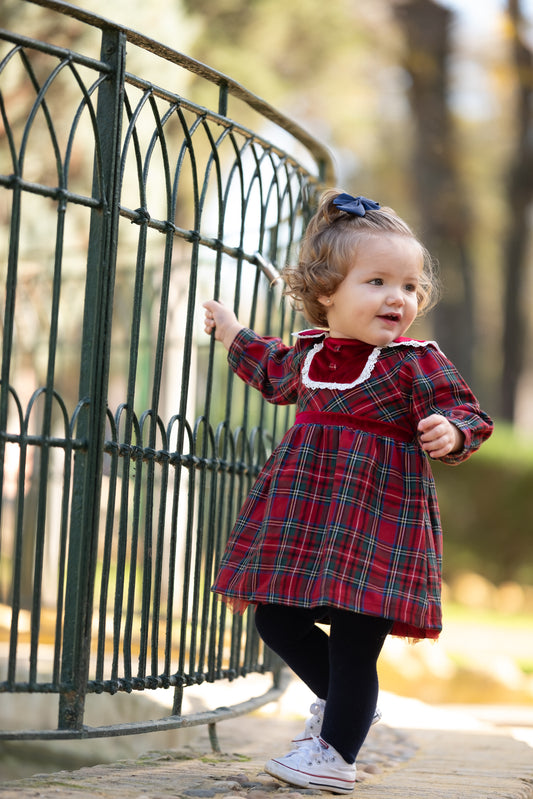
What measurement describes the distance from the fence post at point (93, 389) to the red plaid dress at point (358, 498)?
36cm

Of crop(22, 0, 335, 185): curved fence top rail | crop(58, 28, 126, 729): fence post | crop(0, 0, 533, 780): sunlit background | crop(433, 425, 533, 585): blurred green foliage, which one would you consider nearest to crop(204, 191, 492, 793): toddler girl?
crop(58, 28, 126, 729): fence post

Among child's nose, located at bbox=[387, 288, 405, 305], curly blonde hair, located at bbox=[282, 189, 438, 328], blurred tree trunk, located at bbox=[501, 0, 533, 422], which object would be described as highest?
blurred tree trunk, located at bbox=[501, 0, 533, 422]

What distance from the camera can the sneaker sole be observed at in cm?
250

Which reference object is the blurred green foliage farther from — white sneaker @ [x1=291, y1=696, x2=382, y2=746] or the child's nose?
the child's nose

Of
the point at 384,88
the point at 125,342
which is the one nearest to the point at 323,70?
the point at 384,88

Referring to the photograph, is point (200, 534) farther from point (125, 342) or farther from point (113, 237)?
point (125, 342)

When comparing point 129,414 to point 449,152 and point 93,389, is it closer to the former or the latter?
point 93,389

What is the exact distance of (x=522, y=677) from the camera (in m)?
7.09

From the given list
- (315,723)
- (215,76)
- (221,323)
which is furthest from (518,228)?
(315,723)

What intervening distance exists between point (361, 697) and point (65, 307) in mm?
5918

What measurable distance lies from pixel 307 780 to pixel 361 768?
2.09 feet

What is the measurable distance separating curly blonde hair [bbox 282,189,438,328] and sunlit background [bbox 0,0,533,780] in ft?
11.6

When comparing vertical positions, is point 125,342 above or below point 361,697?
above

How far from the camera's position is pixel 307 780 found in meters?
2.50
